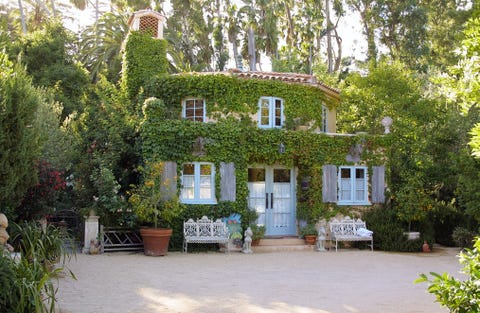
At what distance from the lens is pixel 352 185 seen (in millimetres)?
15766

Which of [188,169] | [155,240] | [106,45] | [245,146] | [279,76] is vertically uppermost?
[106,45]

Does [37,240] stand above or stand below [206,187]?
below

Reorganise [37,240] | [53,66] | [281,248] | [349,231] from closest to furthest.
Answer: [37,240]
[281,248]
[349,231]
[53,66]

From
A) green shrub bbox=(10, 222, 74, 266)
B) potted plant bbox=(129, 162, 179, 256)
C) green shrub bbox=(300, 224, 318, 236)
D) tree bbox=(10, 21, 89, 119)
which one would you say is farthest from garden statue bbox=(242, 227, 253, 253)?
tree bbox=(10, 21, 89, 119)

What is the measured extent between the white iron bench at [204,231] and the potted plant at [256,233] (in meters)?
0.80

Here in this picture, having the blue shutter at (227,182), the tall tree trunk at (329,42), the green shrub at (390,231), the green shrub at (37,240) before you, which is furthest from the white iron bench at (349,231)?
the tall tree trunk at (329,42)

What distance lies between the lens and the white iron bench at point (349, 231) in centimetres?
1441

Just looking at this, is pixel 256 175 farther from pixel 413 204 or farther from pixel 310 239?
pixel 413 204

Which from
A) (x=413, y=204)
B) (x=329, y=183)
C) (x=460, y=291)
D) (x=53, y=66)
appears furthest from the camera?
(x=53, y=66)

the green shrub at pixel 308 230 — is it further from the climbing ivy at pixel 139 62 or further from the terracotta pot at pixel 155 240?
the climbing ivy at pixel 139 62

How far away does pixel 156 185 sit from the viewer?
13.4 metres

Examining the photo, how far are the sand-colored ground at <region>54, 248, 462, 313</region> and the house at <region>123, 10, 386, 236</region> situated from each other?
239cm

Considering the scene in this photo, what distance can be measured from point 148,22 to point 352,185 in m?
8.76

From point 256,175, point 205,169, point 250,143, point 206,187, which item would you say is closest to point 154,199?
point 206,187
